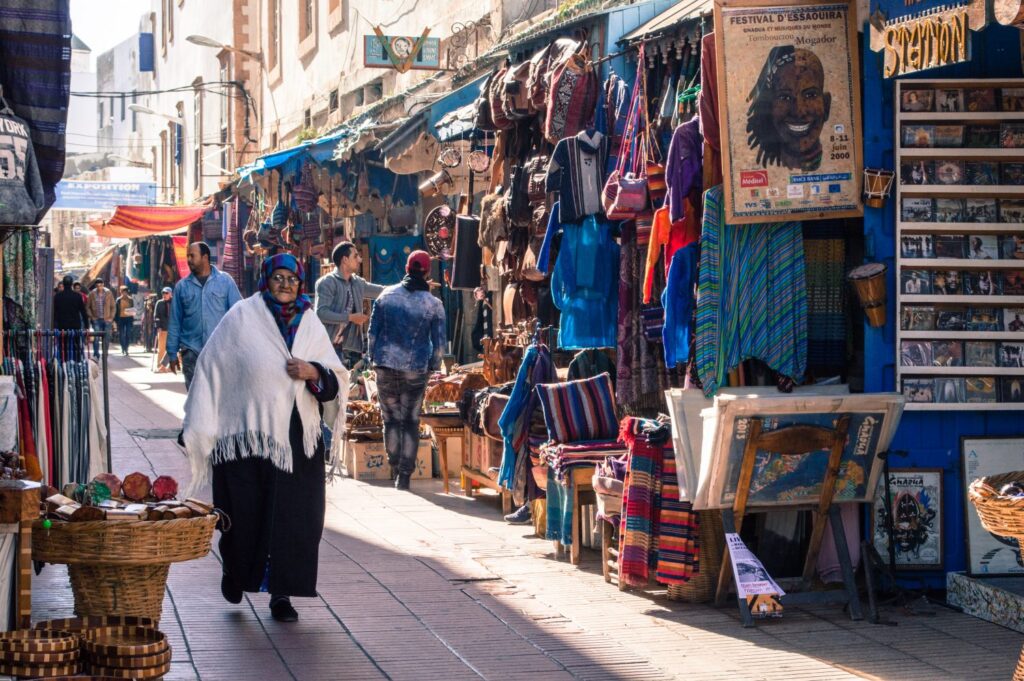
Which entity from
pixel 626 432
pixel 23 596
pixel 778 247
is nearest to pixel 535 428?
pixel 626 432

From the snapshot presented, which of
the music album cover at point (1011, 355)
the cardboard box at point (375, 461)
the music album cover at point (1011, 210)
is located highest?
the music album cover at point (1011, 210)

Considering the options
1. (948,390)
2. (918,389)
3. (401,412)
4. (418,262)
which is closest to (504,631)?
(918,389)

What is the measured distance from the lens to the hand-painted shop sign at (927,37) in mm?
6082

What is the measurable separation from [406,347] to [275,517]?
4340 mm

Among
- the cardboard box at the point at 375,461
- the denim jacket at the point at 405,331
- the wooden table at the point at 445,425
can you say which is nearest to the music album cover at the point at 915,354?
the wooden table at the point at 445,425

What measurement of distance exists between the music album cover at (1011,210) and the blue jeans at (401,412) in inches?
200

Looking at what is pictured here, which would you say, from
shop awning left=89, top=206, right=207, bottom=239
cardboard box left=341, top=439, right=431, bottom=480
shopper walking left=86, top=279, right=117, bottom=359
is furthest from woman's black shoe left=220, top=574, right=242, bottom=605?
shopper walking left=86, top=279, right=117, bottom=359

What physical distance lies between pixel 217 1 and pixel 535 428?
79.6ft

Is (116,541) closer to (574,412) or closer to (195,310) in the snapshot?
(574,412)

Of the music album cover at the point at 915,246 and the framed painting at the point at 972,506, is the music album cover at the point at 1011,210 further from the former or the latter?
the framed painting at the point at 972,506

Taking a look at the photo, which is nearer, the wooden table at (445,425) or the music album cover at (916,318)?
the music album cover at (916,318)

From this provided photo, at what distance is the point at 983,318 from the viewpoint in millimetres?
7398

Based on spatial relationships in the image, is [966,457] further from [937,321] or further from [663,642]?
[663,642]

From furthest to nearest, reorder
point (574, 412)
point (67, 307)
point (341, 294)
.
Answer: point (67, 307) < point (341, 294) < point (574, 412)
